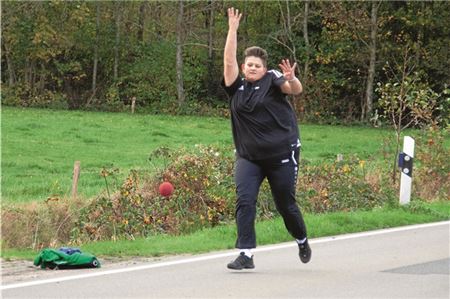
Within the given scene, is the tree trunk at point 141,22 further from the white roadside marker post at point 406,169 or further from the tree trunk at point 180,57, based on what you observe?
the white roadside marker post at point 406,169

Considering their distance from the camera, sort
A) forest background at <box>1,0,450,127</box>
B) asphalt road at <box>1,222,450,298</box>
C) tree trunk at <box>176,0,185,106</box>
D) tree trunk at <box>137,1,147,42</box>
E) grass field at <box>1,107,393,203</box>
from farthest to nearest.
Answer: tree trunk at <box>137,1,147,42</box>
tree trunk at <box>176,0,185,106</box>
forest background at <box>1,0,450,127</box>
grass field at <box>1,107,393,203</box>
asphalt road at <box>1,222,450,298</box>

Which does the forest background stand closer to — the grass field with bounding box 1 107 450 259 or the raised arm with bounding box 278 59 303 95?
the grass field with bounding box 1 107 450 259

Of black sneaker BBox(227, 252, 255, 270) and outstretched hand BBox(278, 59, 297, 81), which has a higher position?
outstretched hand BBox(278, 59, 297, 81)

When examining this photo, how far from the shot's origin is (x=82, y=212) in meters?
12.9

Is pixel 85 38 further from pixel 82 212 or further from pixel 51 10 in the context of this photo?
pixel 82 212

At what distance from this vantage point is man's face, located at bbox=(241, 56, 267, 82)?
8883 mm

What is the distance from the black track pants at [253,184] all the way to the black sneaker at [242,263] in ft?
0.32

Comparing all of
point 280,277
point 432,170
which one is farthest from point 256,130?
point 432,170

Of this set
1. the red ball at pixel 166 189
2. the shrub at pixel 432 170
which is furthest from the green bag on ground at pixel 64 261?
the shrub at pixel 432 170

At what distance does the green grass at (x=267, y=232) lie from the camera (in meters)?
10.2

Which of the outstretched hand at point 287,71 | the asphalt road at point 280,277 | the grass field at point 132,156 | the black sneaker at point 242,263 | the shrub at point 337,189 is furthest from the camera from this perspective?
the shrub at point 337,189

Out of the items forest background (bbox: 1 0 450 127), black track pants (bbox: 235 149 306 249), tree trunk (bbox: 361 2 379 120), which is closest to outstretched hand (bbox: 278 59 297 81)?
black track pants (bbox: 235 149 306 249)

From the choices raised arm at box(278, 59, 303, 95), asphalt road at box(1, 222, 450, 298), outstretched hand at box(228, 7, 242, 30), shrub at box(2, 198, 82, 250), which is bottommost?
shrub at box(2, 198, 82, 250)

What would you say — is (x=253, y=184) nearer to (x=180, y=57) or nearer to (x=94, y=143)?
(x=94, y=143)
